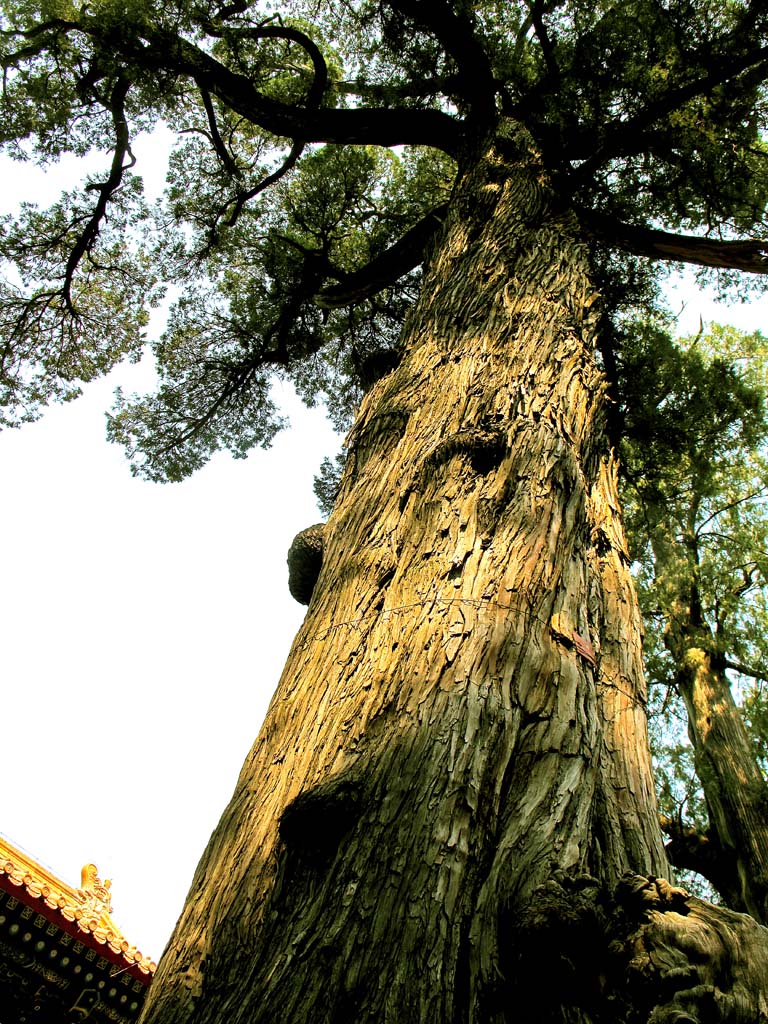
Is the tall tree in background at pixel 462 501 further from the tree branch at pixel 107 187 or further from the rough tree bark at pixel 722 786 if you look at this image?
the rough tree bark at pixel 722 786

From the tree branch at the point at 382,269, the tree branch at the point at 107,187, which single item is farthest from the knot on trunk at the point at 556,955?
the tree branch at the point at 107,187

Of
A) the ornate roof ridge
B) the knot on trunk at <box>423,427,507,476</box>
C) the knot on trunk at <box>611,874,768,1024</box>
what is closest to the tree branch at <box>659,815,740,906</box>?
the ornate roof ridge

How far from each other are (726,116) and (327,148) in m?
4.02

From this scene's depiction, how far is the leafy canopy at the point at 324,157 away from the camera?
223 inches

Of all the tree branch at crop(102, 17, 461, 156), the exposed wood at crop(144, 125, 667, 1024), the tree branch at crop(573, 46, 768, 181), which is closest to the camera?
the exposed wood at crop(144, 125, 667, 1024)

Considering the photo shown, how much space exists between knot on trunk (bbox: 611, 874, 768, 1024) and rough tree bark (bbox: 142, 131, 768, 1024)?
3 centimetres

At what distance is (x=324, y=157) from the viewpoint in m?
7.68

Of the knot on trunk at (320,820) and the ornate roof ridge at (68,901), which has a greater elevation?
the knot on trunk at (320,820)

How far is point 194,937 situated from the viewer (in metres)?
1.43

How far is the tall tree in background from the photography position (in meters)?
1.24

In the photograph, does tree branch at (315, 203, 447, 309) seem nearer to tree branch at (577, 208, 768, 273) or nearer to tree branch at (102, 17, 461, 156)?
tree branch at (102, 17, 461, 156)

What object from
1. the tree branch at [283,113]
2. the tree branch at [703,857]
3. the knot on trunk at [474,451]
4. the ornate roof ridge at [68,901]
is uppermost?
the tree branch at [283,113]

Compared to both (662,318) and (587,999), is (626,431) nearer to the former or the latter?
(662,318)

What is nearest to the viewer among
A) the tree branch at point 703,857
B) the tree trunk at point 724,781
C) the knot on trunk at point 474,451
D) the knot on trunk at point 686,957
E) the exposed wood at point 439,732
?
the knot on trunk at point 686,957
